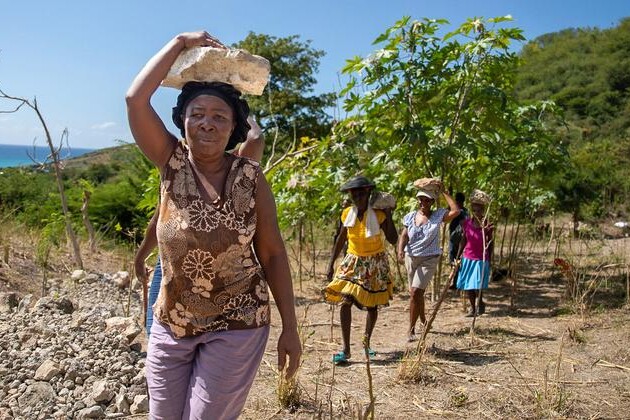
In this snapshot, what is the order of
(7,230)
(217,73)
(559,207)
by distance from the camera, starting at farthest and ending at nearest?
(559,207), (7,230), (217,73)

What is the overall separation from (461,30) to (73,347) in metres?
4.22

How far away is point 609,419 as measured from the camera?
3307mm

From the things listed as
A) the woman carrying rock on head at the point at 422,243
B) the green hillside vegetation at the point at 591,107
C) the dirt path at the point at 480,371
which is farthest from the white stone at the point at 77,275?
the green hillside vegetation at the point at 591,107

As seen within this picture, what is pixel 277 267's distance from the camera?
1.97 metres

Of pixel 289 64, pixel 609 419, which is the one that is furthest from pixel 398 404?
pixel 289 64

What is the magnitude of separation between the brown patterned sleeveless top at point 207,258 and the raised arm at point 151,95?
99mm

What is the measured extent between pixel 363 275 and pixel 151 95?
290 centimetres

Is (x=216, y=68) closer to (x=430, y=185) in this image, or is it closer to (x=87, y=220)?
(x=430, y=185)

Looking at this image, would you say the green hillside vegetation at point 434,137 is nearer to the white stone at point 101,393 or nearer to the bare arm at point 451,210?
the bare arm at point 451,210

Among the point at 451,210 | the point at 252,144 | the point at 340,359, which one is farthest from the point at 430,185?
the point at 252,144

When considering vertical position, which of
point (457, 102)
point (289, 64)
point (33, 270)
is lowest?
point (33, 270)

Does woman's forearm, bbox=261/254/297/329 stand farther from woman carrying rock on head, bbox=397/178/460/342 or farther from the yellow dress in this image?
woman carrying rock on head, bbox=397/178/460/342

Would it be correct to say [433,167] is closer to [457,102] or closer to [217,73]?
[457,102]

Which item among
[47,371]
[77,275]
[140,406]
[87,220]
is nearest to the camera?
[140,406]
